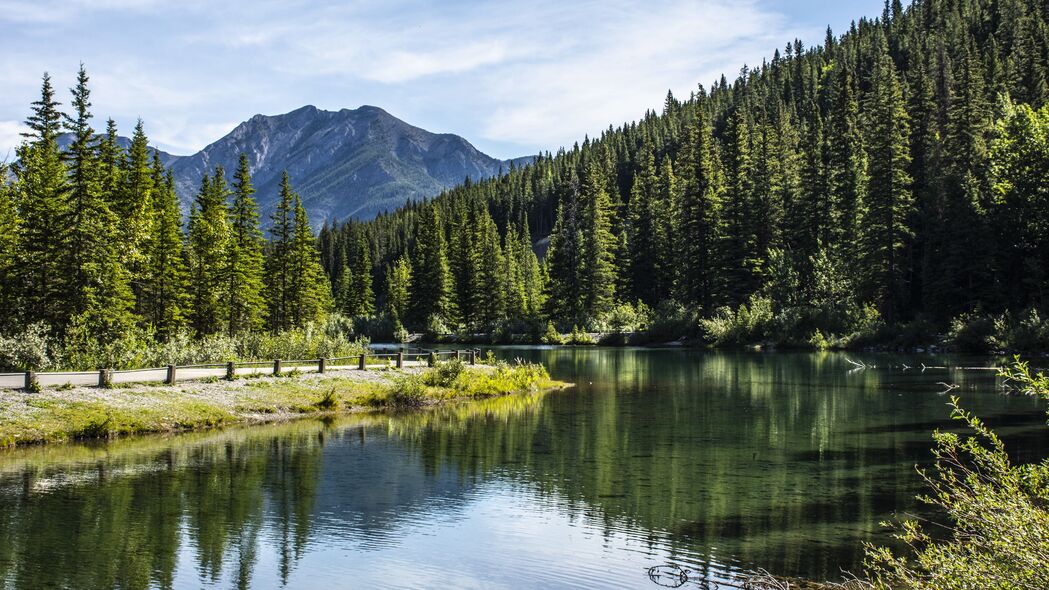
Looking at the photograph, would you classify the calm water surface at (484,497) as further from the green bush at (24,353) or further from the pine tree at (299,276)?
the pine tree at (299,276)

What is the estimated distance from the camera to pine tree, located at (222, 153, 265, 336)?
57.8 metres

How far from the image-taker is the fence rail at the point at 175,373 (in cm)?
2752

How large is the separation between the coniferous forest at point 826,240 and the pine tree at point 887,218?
180 millimetres

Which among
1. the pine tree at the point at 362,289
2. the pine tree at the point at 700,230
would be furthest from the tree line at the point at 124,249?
the pine tree at the point at 362,289

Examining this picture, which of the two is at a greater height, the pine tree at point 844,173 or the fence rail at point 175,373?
the pine tree at point 844,173

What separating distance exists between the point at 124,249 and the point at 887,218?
6260cm

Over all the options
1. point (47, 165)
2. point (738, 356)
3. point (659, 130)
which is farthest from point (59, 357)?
point (659, 130)

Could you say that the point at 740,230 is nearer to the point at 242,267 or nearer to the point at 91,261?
the point at 242,267

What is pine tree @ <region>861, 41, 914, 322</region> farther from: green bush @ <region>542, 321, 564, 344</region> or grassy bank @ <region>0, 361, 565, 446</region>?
grassy bank @ <region>0, 361, 565, 446</region>

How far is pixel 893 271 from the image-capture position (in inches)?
2776

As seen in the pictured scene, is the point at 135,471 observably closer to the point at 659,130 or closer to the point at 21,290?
the point at 21,290

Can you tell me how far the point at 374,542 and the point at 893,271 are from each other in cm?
6672

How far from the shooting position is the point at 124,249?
43500 millimetres

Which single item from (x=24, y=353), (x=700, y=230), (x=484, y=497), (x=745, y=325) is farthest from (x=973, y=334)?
(x=24, y=353)
